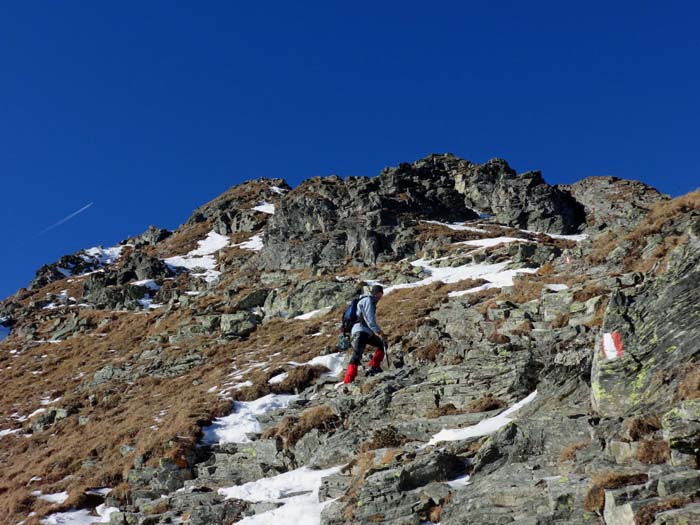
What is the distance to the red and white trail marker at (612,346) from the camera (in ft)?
29.5

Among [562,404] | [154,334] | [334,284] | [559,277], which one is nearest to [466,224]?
[334,284]

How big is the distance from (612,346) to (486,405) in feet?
11.5

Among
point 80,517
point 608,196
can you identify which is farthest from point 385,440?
point 608,196

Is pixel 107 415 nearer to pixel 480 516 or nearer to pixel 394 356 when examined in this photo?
pixel 394 356

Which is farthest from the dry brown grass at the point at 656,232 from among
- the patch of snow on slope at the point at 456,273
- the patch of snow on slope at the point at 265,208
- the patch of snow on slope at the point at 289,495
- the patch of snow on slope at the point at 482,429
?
the patch of snow on slope at the point at 265,208

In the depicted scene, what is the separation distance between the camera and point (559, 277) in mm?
21359

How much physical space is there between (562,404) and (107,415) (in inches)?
772

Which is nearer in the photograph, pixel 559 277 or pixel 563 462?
pixel 563 462

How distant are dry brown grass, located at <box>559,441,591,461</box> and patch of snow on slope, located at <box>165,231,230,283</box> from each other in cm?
5250

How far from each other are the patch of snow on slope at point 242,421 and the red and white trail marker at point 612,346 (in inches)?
414

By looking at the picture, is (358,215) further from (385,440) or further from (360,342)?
(385,440)

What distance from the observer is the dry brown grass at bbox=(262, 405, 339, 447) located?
1438cm

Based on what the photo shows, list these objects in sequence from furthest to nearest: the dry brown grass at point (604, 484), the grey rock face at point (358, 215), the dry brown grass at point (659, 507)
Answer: the grey rock face at point (358, 215)
the dry brown grass at point (604, 484)
the dry brown grass at point (659, 507)

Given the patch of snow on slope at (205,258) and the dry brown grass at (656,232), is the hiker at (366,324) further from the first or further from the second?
the patch of snow on slope at (205,258)
